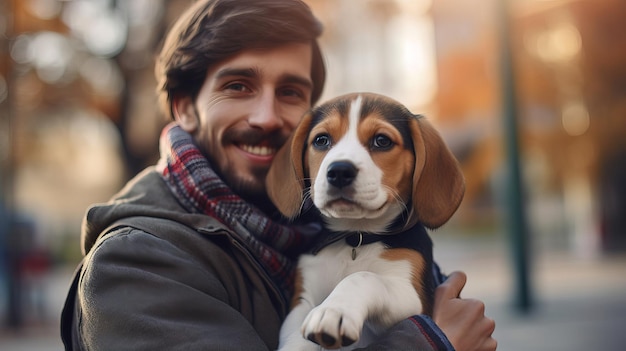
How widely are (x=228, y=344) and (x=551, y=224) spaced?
24.0m

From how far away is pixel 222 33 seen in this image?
9.57ft

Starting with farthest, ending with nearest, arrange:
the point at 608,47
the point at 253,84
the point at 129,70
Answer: the point at 608,47, the point at 129,70, the point at 253,84

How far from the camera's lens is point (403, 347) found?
86.5 inches

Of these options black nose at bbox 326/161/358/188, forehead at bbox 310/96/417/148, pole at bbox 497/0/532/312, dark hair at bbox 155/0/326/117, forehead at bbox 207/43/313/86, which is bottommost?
pole at bbox 497/0/532/312

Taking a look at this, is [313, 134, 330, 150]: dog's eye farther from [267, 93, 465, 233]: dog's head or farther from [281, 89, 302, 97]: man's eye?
[281, 89, 302, 97]: man's eye

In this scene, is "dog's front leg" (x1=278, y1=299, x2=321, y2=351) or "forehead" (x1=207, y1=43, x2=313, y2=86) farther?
"forehead" (x1=207, y1=43, x2=313, y2=86)

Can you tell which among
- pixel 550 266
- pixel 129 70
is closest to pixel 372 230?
pixel 129 70

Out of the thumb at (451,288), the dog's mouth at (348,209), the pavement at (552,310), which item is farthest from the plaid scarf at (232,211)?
the pavement at (552,310)

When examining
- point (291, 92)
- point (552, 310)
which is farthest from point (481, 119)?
point (291, 92)

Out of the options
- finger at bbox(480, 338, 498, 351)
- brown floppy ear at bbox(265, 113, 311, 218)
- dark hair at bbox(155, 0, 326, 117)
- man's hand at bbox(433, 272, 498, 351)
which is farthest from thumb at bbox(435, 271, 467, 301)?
dark hair at bbox(155, 0, 326, 117)

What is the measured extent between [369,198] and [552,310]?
280 inches

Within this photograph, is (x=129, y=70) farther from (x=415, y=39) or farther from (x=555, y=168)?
(x=415, y=39)

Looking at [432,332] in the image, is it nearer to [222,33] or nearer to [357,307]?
[357,307]

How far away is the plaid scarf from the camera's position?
269 cm
